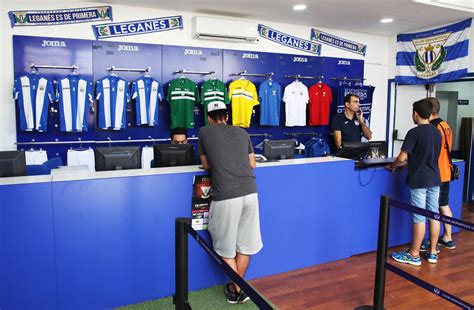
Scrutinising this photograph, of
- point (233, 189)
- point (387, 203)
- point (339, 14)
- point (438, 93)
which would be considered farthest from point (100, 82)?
point (438, 93)

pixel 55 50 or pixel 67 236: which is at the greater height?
pixel 55 50

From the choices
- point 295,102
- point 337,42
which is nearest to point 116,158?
point 295,102

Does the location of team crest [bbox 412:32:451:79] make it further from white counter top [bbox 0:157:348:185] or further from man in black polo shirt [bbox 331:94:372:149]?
white counter top [bbox 0:157:348:185]

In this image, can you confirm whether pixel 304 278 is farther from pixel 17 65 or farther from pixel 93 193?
pixel 17 65

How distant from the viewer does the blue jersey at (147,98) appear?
5.27 metres

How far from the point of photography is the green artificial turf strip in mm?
2826

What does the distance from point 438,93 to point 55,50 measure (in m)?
6.37

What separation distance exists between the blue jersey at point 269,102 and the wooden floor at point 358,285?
2819mm

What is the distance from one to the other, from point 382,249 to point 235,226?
3.30ft

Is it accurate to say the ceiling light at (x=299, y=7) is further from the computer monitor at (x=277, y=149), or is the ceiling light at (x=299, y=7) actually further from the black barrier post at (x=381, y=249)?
the black barrier post at (x=381, y=249)

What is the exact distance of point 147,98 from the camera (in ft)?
17.5

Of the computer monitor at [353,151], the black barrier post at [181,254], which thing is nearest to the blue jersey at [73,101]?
the computer monitor at [353,151]

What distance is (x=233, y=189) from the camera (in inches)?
106

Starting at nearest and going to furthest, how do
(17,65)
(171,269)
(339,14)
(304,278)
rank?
(171,269), (304,278), (17,65), (339,14)
